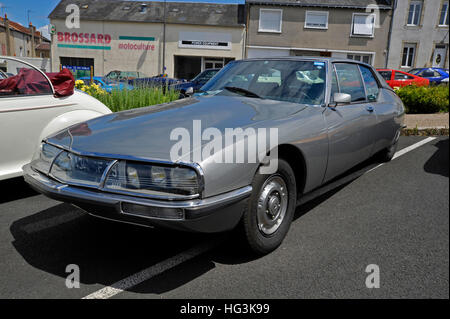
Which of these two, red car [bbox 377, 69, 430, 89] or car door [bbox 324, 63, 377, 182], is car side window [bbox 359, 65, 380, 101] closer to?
car door [bbox 324, 63, 377, 182]

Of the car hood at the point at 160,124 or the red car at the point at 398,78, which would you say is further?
the red car at the point at 398,78

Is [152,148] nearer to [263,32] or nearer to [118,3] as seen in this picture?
[263,32]

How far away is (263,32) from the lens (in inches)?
1118

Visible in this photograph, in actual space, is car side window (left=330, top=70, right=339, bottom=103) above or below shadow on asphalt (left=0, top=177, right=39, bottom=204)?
above

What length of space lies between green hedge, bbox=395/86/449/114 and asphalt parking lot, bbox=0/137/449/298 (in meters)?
6.67

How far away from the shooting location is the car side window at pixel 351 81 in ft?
12.5

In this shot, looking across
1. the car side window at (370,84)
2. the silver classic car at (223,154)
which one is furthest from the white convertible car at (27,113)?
the car side window at (370,84)

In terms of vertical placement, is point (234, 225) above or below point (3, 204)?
above

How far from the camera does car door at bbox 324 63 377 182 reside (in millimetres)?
3316

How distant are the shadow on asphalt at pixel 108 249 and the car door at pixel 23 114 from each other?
2.41ft

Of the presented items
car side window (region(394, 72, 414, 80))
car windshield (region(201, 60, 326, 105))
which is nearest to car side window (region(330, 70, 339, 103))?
car windshield (region(201, 60, 326, 105))

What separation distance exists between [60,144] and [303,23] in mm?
28513

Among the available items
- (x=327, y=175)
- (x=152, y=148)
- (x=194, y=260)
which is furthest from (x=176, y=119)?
(x=327, y=175)

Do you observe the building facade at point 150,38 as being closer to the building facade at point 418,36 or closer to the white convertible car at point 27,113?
the building facade at point 418,36
